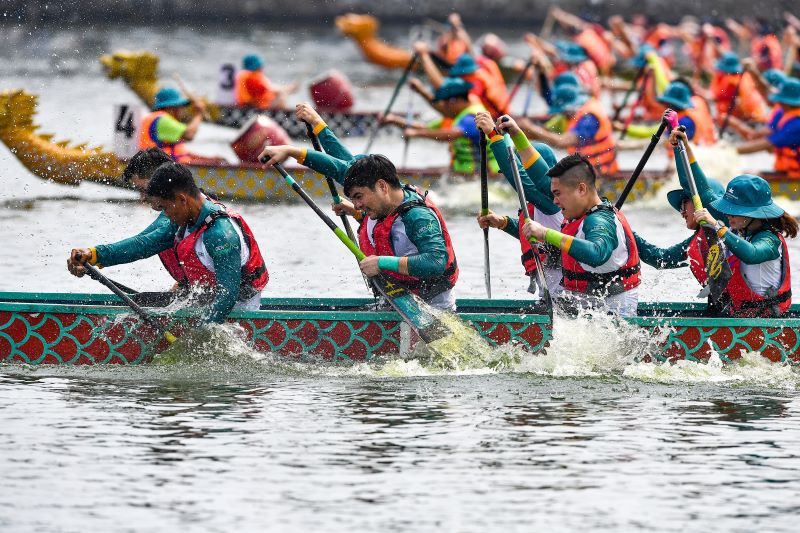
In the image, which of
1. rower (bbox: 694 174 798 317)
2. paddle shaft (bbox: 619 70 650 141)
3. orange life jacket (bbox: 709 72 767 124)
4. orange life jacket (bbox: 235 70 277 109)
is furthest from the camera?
orange life jacket (bbox: 235 70 277 109)

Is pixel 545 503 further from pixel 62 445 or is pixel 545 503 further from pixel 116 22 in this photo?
pixel 116 22

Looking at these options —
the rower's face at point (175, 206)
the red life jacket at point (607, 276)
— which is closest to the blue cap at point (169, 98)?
the rower's face at point (175, 206)

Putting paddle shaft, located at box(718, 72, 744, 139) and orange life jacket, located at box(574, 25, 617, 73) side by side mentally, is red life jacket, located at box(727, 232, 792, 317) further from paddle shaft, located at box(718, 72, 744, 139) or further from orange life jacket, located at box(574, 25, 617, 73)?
orange life jacket, located at box(574, 25, 617, 73)

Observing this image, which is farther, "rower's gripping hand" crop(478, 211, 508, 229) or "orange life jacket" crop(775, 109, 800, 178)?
"orange life jacket" crop(775, 109, 800, 178)

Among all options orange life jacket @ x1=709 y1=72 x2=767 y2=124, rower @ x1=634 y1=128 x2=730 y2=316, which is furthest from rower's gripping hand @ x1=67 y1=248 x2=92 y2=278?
orange life jacket @ x1=709 y1=72 x2=767 y2=124

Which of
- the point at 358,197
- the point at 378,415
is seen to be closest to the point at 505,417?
the point at 378,415

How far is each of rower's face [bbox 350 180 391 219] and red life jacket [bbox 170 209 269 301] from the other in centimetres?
70

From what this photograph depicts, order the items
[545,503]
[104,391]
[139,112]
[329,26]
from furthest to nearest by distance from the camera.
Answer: [329,26] < [139,112] < [104,391] < [545,503]

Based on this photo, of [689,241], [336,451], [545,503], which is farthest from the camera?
[689,241]

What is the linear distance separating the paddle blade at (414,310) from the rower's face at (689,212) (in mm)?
1576

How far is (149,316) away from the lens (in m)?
10.3

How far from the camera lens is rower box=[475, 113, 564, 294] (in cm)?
1034

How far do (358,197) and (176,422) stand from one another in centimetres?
174

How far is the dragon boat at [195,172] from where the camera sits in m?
18.8
